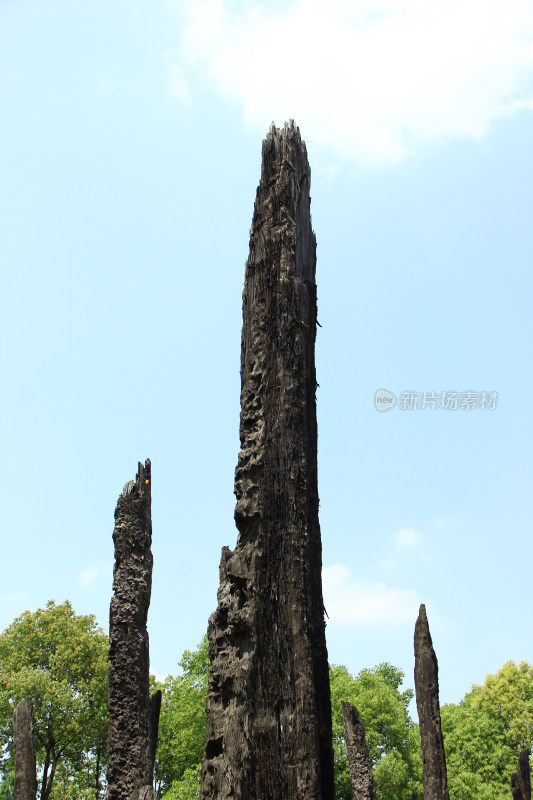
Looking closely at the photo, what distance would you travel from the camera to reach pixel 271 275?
4840 mm

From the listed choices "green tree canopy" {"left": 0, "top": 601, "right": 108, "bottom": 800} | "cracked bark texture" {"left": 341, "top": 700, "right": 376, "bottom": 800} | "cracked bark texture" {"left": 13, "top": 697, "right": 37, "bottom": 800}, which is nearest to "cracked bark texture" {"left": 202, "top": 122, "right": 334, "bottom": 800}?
"cracked bark texture" {"left": 13, "top": 697, "right": 37, "bottom": 800}

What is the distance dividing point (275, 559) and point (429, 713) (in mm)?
10029

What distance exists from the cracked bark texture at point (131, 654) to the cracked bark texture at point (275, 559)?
17.9 ft

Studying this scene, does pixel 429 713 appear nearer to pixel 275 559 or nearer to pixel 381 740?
pixel 275 559

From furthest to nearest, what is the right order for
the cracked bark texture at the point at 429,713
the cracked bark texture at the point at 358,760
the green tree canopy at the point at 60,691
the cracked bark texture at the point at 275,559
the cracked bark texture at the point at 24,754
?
the green tree canopy at the point at 60,691, the cracked bark texture at the point at 358,760, the cracked bark texture at the point at 429,713, the cracked bark texture at the point at 24,754, the cracked bark texture at the point at 275,559

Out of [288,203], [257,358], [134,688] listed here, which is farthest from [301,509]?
[134,688]

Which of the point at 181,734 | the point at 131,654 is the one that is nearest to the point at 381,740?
the point at 181,734

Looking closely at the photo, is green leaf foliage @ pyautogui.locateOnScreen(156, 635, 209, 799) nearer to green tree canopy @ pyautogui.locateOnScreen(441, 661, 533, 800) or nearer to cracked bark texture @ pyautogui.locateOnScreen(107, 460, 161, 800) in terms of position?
green tree canopy @ pyautogui.locateOnScreen(441, 661, 533, 800)

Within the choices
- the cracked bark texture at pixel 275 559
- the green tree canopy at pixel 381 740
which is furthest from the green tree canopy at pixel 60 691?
the cracked bark texture at pixel 275 559

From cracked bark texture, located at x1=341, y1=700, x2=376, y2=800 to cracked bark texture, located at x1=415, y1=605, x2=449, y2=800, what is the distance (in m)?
3.52

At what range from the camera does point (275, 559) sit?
13.2 feet

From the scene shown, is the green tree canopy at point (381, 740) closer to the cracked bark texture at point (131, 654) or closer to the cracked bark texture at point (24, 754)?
the cracked bark texture at point (24, 754)

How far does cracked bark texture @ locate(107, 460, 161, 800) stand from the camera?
27.7ft

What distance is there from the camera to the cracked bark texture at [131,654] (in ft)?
27.7
